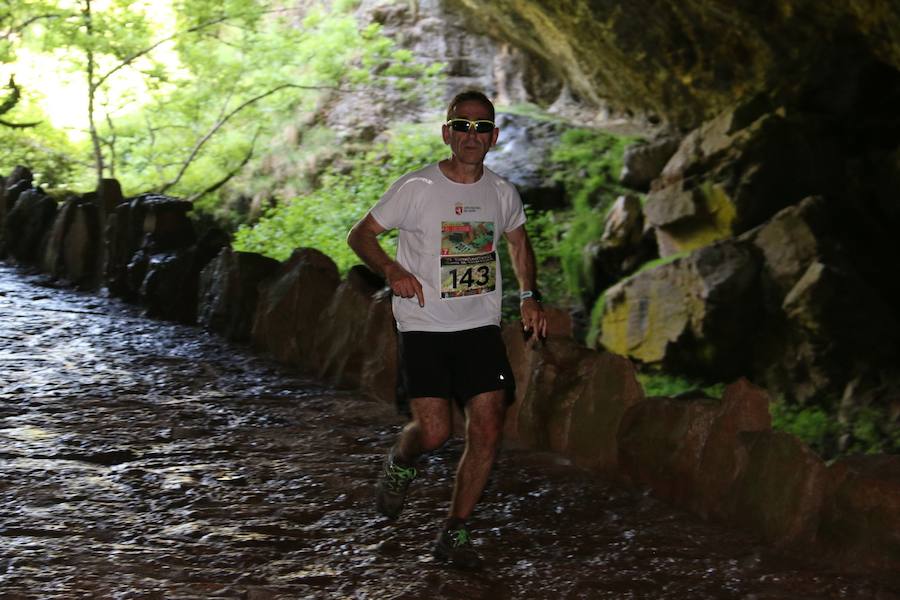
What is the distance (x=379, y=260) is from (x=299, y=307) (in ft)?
13.0

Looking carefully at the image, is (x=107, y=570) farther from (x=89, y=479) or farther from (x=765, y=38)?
(x=765, y=38)

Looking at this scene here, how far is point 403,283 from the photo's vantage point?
3881mm

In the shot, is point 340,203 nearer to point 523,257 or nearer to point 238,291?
point 238,291

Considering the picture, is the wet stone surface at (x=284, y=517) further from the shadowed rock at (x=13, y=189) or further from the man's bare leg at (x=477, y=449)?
the shadowed rock at (x=13, y=189)

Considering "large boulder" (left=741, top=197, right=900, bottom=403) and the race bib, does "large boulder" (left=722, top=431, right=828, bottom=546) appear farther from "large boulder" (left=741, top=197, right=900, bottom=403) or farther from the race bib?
"large boulder" (left=741, top=197, right=900, bottom=403)

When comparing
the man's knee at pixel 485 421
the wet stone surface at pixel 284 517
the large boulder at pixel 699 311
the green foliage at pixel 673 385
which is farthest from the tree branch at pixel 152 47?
the man's knee at pixel 485 421

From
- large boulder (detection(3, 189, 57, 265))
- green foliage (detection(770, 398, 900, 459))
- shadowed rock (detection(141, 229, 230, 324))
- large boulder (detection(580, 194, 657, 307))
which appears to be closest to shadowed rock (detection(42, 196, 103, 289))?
large boulder (detection(3, 189, 57, 265))

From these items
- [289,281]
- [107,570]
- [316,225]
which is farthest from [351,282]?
[316,225]

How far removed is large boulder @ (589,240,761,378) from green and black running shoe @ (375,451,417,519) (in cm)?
891

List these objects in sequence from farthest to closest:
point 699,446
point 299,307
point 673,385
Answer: point 673,385, point 299,307, point 699,446

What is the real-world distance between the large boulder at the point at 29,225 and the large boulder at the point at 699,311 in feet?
24.5

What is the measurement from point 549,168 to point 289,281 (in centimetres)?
1102

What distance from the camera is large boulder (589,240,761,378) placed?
12.6m

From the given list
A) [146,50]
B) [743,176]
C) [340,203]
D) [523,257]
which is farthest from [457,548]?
[340,203]
